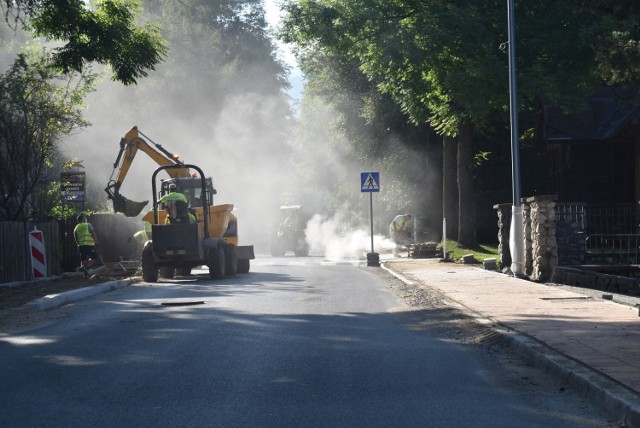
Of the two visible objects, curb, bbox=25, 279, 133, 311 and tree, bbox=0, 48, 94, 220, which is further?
tree, bbox=0, 48, 94, 220

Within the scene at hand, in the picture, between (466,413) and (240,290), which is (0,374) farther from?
(240,290)

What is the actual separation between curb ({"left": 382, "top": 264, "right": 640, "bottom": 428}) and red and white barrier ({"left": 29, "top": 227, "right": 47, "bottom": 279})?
13919mm

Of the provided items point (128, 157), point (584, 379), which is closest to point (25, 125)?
point (128, 157)

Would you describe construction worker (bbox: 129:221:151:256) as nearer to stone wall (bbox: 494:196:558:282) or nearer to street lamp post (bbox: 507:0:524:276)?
street lamp post (bbox: 507:0:524:276)

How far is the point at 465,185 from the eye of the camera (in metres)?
33.9

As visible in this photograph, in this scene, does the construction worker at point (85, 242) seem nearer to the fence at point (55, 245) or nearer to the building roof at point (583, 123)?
the fence at point (55, 245)

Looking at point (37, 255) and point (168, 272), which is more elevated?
point (37, 255)

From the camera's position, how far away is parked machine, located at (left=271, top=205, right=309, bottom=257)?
163 ft

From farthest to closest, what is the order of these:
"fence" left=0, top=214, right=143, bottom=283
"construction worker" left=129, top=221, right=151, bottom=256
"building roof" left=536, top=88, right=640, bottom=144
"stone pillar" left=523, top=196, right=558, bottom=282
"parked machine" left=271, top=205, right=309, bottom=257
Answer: "parked machine" left=271, top=205, right=309, bottom=257
"building roof" left=536, top=88, right=640, bottom=144
"construction worker" left=129, top=221, right=151, bottom=256
"fence" left=0, top=214, right=143, bottom=283
"stone pillar" left=523, top=196, right=558, bottom=282

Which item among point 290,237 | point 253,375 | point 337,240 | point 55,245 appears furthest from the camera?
point 337,240

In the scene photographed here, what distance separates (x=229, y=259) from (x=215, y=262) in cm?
124

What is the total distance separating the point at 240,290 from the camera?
1861 cm

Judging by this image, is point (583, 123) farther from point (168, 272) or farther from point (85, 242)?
point (85, 242)

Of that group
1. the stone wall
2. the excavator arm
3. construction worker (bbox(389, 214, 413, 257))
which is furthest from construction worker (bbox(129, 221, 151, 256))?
construction worker (bbox(389, 214, 413, 257))
